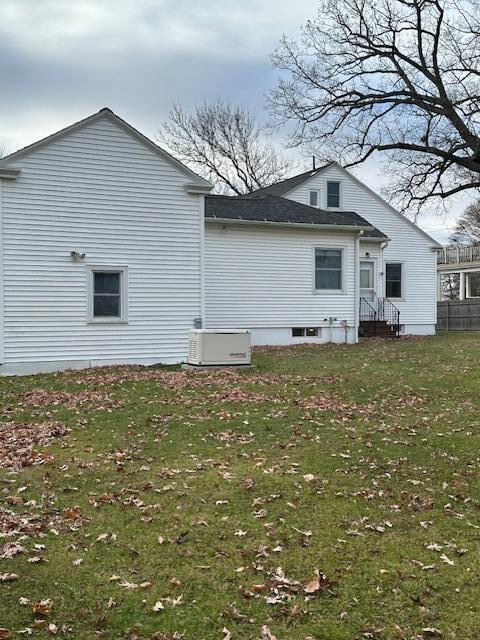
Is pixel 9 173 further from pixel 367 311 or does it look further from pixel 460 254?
pixel 460 254

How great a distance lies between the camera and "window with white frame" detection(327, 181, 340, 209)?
76.2 ft

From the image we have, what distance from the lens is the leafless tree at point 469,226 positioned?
48.9m

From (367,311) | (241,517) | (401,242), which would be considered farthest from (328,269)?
(241,517)

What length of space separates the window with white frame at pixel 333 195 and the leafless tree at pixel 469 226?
96.3ft

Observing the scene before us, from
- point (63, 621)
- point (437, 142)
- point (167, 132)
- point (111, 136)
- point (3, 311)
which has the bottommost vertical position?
point (63, 621)

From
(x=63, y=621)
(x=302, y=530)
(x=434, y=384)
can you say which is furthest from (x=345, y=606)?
(x=434, y=384)

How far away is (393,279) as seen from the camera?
912 inches

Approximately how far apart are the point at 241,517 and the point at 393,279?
1980 cm

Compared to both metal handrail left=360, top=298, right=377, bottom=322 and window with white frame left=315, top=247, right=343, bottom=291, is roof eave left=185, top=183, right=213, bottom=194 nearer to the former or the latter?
window with white frame left=315, top=247, right=343, bottom=291

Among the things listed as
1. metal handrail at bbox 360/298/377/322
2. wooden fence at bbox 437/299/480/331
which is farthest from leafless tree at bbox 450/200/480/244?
metal handrail at bbox 360/298/377/322

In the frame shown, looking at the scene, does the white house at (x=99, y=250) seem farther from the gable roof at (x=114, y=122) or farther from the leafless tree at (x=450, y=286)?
the leafless tree at (x=450, y=286)

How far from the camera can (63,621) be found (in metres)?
3.17

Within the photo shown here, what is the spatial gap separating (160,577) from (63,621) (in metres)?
0.68

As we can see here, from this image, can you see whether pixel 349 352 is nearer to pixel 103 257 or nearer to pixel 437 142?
pixel 103 257
